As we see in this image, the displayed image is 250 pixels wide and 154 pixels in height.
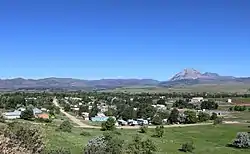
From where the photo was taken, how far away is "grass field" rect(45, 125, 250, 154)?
4866cm

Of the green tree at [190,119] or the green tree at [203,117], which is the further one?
the green tree at [203,117]

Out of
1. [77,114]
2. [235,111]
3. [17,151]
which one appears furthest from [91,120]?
[17,151]

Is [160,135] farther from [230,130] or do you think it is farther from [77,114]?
[77,114]

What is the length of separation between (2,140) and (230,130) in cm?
8617

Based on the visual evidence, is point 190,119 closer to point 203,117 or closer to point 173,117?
point 173,117

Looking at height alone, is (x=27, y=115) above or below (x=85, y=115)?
above

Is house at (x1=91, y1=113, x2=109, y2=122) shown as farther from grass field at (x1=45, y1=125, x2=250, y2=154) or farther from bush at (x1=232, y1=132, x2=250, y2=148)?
bush at (x1=232, y1=132, x2=250, y2=148)

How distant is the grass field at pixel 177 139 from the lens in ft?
160

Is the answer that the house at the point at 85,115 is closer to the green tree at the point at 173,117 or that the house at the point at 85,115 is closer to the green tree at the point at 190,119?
the green tree at the point at 173,117

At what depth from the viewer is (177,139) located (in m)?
72.9

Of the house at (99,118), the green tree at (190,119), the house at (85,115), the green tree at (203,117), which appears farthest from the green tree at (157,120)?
the house at (85,115)

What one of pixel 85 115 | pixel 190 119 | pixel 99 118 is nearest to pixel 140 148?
pixel 190 119

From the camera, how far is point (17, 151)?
501 inches

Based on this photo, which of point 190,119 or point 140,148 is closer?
point 140,148
